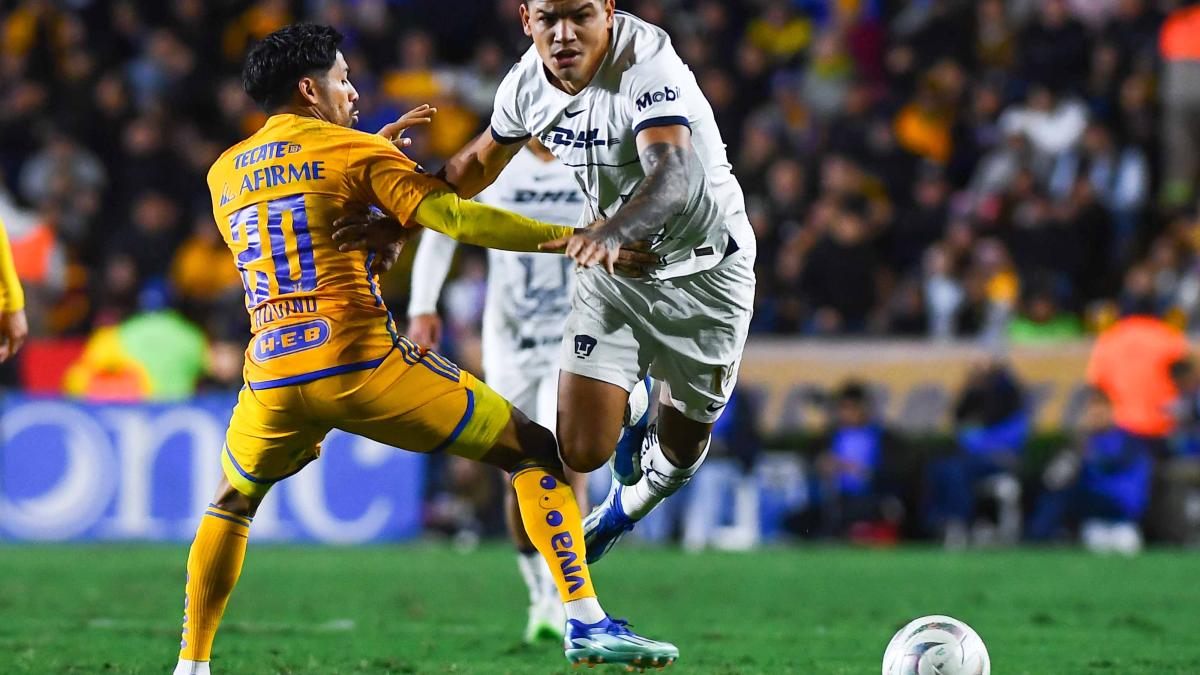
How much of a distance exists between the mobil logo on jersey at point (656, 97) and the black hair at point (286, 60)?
1075mm

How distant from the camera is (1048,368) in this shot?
584 inches

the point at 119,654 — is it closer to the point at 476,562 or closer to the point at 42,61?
the point at 476,562

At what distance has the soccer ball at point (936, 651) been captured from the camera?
5.63 m

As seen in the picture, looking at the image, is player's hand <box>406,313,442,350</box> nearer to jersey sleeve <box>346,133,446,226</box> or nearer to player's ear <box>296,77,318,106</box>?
player's ear <box>296,77,318,106</box>

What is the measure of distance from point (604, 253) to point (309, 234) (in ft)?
3.30

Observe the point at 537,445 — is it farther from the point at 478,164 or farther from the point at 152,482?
the point at 152,482

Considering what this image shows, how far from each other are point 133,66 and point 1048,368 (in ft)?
34.5

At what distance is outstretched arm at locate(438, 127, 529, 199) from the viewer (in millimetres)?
6391

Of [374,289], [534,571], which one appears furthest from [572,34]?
[534,571]

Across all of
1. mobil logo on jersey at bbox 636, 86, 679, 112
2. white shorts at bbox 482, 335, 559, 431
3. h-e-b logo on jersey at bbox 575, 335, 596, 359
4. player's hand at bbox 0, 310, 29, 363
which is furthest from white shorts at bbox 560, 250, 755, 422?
player's hand at bbox 0, 310, 29, 363

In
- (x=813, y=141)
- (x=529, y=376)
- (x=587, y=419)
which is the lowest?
(x=587, y=419)

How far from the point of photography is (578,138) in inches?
247

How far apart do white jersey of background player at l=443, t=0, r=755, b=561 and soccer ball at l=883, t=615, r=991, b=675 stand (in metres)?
1.40

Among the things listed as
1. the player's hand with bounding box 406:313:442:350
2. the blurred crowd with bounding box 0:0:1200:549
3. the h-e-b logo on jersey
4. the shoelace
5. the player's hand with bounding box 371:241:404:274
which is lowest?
the shoelace
